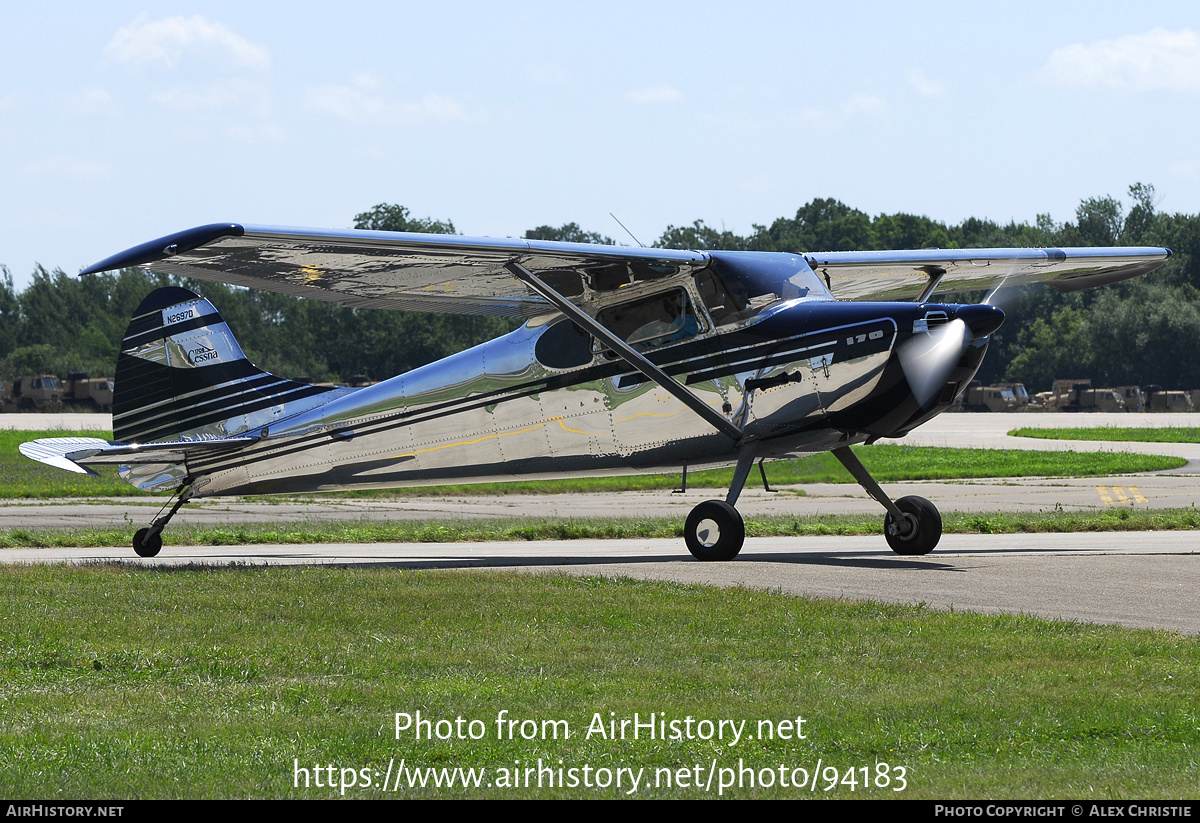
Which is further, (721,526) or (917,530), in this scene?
(917,530)

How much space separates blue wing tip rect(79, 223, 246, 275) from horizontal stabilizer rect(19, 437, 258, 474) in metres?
4.01

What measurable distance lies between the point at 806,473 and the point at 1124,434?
1774 cm

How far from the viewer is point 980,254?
1536 cm

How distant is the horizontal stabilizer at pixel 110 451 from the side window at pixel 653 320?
4712 mm

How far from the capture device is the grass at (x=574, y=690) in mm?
5055

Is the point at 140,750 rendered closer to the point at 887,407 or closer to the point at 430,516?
the point at 887,407

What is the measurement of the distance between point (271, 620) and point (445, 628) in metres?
1.37

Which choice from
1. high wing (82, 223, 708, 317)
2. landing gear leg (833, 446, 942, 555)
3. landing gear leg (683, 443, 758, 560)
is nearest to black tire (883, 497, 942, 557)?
landing gear leg (833, 446, 942, 555)

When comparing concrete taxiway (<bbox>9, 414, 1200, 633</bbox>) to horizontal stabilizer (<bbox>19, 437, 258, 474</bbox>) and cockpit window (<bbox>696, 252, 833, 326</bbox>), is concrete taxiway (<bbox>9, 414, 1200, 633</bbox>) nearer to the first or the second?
horizontal stabilizer (<bbox>19, 437, 258, 474</bbox>)

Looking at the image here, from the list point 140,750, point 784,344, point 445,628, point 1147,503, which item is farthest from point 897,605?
point 1147,503

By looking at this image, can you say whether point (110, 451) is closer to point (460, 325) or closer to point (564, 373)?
point (564, 373)

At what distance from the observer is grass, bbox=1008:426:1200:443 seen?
4300 cm

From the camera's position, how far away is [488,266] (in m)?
12.8

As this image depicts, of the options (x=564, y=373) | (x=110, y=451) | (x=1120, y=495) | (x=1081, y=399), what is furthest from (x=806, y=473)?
(x=1081, y=399)
